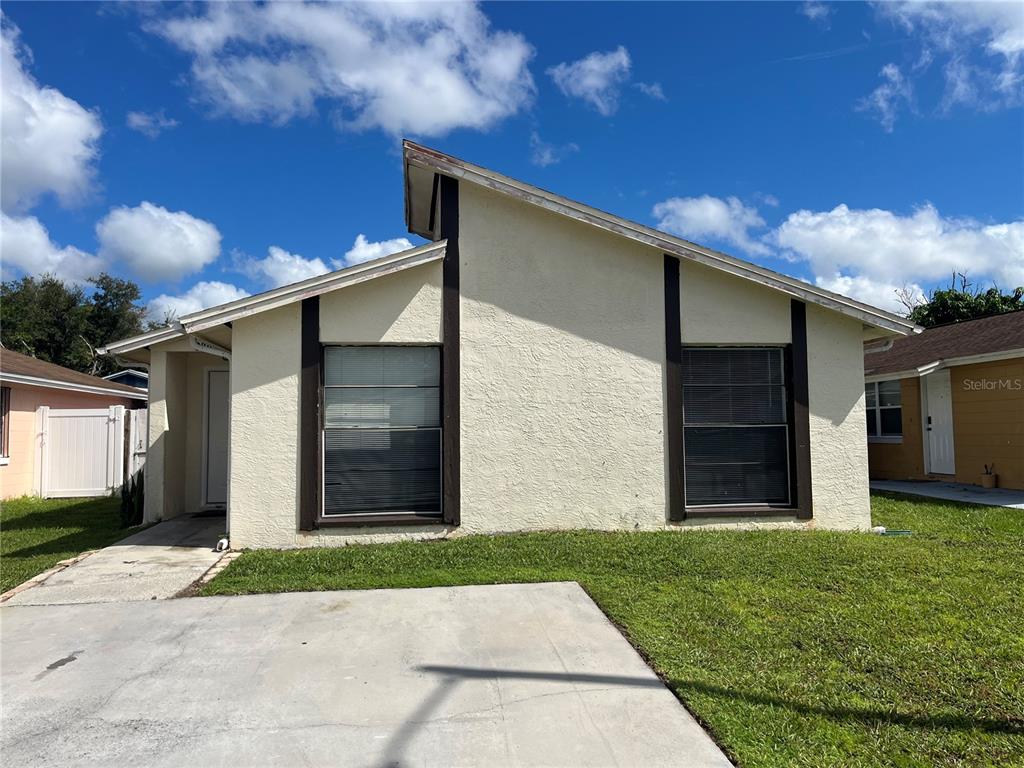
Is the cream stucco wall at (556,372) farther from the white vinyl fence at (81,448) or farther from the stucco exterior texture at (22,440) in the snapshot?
the stucco exterior texture at (22,440)

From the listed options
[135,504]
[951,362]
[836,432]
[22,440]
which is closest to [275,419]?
[135,504]

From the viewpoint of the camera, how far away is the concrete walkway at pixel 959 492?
10055mm

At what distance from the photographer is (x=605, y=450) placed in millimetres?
7820

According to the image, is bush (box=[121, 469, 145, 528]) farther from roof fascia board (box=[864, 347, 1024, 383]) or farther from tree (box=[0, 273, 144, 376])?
tree (box=[0, 273, 144, 376])

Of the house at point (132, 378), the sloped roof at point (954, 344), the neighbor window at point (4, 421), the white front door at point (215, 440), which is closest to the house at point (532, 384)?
the white front door at point (215, 440)

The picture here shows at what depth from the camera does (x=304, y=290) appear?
7.14m

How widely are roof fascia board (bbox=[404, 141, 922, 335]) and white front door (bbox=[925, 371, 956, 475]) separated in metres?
6.04

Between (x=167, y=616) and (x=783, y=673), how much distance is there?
14.8 ft

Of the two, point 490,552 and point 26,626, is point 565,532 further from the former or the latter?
point 26,626

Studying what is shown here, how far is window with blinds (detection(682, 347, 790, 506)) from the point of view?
8109mm

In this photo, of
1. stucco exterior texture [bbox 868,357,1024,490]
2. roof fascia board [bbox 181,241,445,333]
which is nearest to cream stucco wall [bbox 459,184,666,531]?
roof fascia board [bbox 181,241,445,333]

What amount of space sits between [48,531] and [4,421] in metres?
4.55

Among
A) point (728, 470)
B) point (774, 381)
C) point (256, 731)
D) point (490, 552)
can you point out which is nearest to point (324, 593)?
point (490, 552)

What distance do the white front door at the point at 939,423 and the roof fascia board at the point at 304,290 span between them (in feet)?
36.4
